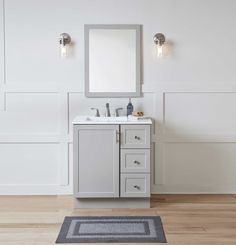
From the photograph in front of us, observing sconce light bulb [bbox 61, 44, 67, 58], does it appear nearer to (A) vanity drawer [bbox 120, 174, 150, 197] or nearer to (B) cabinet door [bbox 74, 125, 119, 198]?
(B) cabinet door [bbox 74, 125, 119, 198]

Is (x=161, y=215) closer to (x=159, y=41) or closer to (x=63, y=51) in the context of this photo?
(x=159, y=41)

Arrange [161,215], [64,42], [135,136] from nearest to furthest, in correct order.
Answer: [161,215] → [135,136] → [64,42]

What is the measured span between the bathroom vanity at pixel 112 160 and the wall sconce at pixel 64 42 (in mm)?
830

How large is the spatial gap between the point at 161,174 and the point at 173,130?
489 millimetres

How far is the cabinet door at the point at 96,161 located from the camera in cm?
404

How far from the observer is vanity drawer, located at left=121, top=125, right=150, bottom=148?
13.3ft

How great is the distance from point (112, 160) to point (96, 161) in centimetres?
15

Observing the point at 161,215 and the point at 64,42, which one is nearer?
the point at 161,215

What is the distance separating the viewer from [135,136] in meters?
4.06

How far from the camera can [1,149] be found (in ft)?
15.0

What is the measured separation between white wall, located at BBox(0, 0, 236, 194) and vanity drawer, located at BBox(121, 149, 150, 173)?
1.82 ft

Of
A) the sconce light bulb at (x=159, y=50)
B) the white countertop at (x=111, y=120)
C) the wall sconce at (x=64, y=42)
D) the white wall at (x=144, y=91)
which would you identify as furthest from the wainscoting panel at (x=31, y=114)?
the sconce light bulb at (x=159, y=50)

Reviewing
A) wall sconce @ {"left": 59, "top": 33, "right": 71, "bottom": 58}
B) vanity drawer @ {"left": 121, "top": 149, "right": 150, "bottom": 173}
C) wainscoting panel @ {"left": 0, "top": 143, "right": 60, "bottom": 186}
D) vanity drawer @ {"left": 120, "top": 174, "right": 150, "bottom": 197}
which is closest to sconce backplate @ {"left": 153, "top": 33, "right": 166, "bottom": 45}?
wall sconce @ {"left": 59, "top": 33, "right": 71, "bottom": 58}

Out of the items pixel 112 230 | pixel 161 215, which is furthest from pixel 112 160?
pixel 112 230
